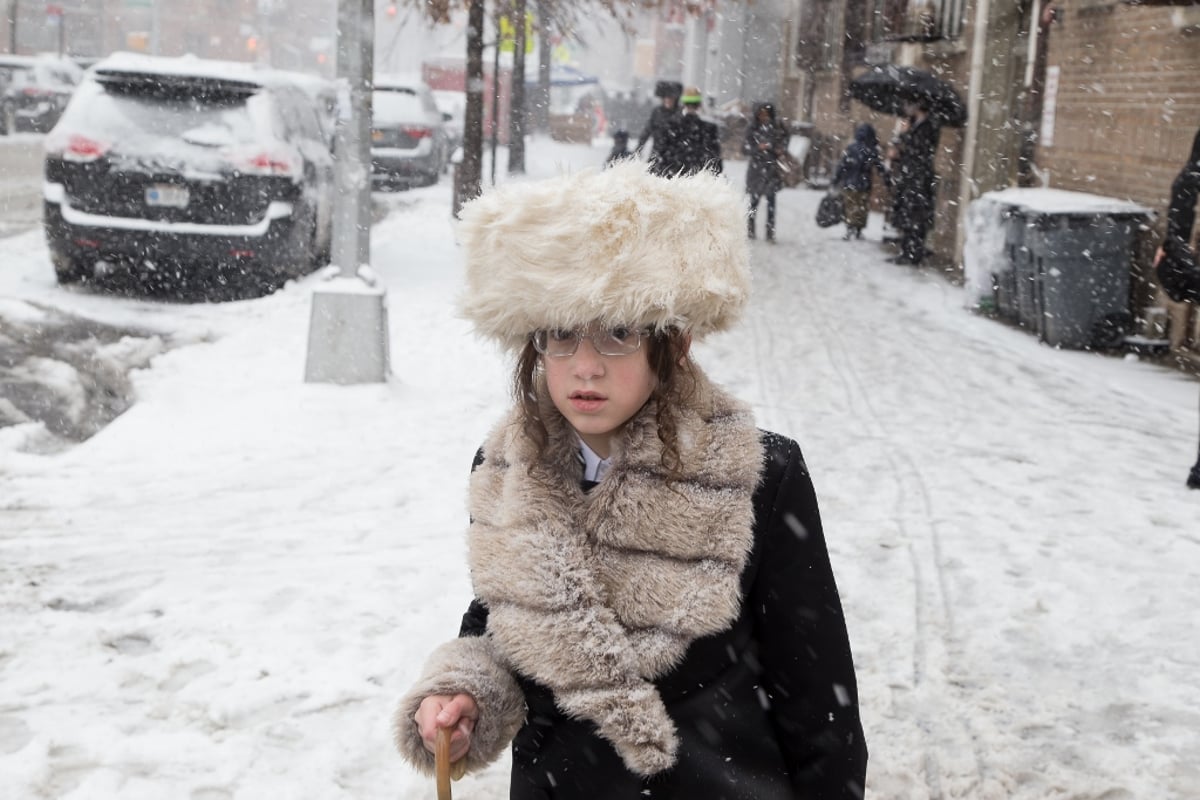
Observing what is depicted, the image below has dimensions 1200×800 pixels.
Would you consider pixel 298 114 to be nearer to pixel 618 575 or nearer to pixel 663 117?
pixel 663 117

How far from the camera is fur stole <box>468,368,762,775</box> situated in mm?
1983

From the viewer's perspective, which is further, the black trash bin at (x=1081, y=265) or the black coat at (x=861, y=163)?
the black coat at (x=861, y=163)

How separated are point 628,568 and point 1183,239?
532cm

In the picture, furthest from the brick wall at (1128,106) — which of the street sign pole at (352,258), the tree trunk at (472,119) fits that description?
the street sign pole at (352,258)

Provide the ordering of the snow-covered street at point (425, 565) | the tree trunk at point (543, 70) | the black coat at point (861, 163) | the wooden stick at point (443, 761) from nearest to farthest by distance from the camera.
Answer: the wooden stick at point (443, 761)
the snow-covered street at point (425, 565)
the tree trunk at point (543, 70)
the black coat at point (861, 163)

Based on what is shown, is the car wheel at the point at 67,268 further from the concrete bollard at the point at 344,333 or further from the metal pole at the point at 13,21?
the metal pole at the point at 13,21

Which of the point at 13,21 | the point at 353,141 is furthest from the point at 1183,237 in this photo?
the point at 13,21

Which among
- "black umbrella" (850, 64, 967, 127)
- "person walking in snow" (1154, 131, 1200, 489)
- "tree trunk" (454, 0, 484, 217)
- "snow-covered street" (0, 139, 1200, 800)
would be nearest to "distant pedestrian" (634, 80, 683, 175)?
"tree trunk" (454, 0, 484, 217)

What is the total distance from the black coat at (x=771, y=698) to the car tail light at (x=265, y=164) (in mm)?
9381

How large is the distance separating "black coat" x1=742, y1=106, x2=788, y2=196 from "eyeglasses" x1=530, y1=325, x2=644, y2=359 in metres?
15.9

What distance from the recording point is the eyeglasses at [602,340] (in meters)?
2.04

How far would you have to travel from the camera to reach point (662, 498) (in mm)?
2021

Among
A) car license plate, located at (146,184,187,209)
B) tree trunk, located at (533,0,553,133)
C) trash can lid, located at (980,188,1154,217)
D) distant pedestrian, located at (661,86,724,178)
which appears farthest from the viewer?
distant pedestrian, located at (661,86,724,178)

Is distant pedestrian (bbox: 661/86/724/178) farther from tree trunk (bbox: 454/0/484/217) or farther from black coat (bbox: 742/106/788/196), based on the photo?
black coat (bbox: 742/106/788/196)
